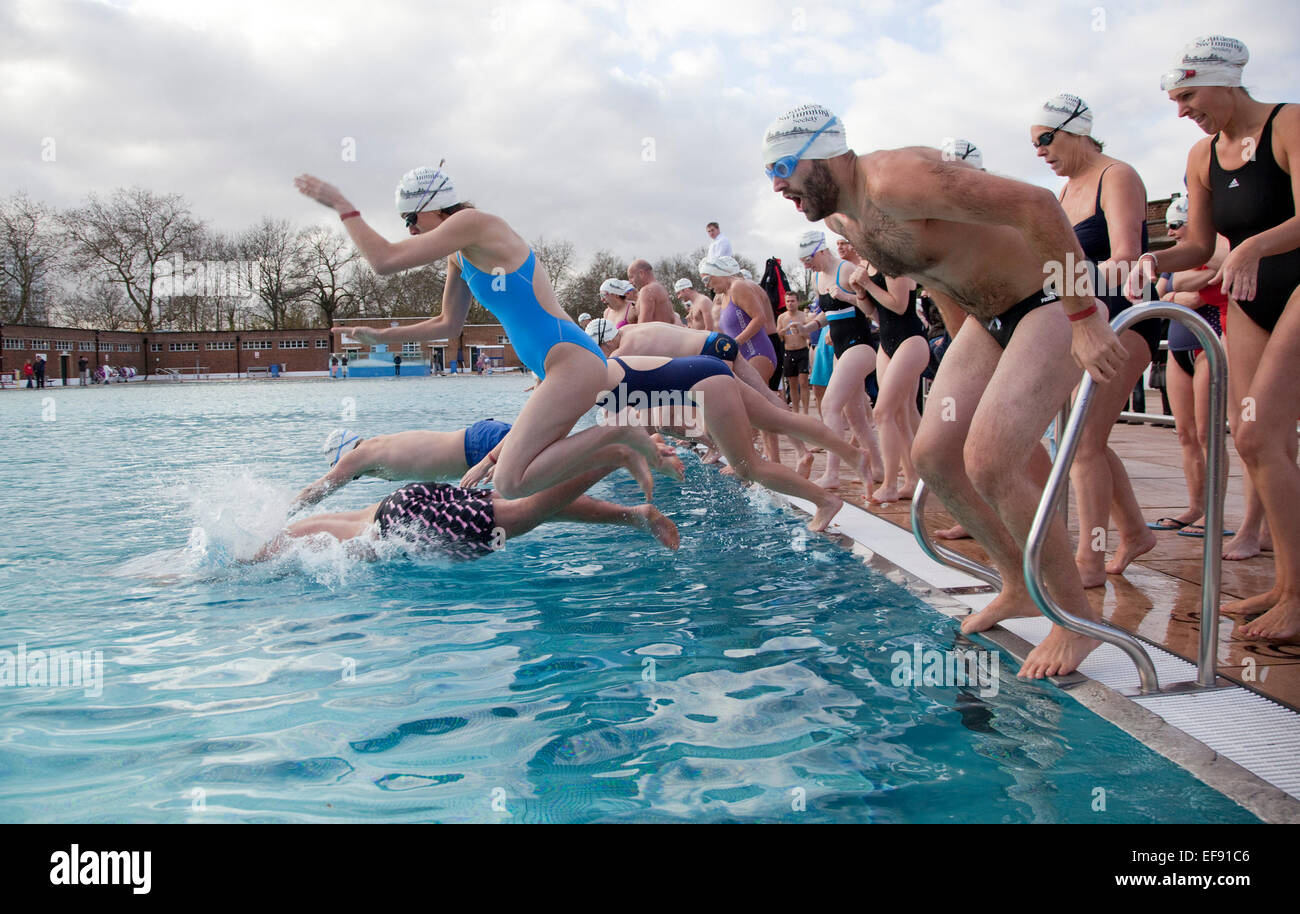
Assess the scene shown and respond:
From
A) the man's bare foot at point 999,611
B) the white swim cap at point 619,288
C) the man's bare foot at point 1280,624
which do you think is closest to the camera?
the man's bare foot at point 1280,624

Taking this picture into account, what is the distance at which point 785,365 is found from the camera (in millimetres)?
14734

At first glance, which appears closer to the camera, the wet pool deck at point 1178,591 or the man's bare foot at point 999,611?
the wet pool deck at point 1178,591

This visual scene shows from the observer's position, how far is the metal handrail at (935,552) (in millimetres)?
3869

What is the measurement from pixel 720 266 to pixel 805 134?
21.3 feet

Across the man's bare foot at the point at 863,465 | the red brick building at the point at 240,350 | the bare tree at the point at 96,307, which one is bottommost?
the man's bare foot at the point at 863,465

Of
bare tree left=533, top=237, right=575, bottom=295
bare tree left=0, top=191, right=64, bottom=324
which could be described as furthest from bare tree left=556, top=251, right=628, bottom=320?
bare tree left=0, top=191, right=64, bottom=324

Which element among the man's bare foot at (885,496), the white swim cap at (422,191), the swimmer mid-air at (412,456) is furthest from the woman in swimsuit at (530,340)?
the man's bare foot at (885,496)

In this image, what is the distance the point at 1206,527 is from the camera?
9.27 ft

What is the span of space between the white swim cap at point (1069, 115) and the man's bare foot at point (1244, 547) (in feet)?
7.15

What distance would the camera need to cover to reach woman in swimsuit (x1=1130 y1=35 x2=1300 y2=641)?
325 cm

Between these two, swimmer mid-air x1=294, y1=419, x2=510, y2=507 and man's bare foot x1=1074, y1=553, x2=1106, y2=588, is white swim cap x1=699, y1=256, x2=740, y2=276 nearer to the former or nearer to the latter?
swimmer mid-air x1=294, y1=419, x2=510, y2=507

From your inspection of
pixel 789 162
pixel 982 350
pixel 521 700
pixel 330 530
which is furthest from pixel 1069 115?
pixel 330 530

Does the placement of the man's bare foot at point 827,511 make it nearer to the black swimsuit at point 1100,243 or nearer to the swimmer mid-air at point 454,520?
the swimmer mid-air at point 454,520

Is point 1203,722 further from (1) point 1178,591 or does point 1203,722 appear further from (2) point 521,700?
(2) point 521,700
